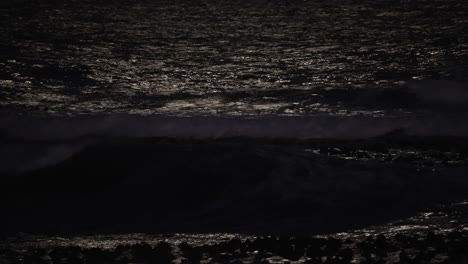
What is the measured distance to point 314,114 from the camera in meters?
23.4

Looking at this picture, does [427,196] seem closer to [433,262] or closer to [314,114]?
[433,262]

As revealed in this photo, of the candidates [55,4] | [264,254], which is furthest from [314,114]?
[55,4]

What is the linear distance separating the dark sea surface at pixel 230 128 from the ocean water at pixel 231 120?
0.21 feet

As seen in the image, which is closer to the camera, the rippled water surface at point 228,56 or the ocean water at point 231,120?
the ocean water at point 231,120

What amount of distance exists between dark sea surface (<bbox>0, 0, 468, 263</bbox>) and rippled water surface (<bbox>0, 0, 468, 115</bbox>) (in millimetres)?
105

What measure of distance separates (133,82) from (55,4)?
17.5 meters

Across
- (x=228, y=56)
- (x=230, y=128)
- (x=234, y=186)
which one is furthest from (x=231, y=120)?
(x=228, y=56)

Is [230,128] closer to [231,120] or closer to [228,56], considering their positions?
[231,120]

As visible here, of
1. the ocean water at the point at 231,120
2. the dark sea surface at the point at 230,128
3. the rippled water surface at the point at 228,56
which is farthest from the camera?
the rippled water surface at the point at 228,56

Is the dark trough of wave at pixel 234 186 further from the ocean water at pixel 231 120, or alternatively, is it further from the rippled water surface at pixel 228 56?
the rippled water surface at pixel 228 56

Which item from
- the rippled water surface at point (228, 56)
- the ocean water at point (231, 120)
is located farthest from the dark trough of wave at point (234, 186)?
the rippled water surface at point (228, 56)

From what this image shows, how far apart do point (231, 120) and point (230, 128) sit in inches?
27.4

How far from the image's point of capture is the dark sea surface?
15453mm

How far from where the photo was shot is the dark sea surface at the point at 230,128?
15.5 metres
